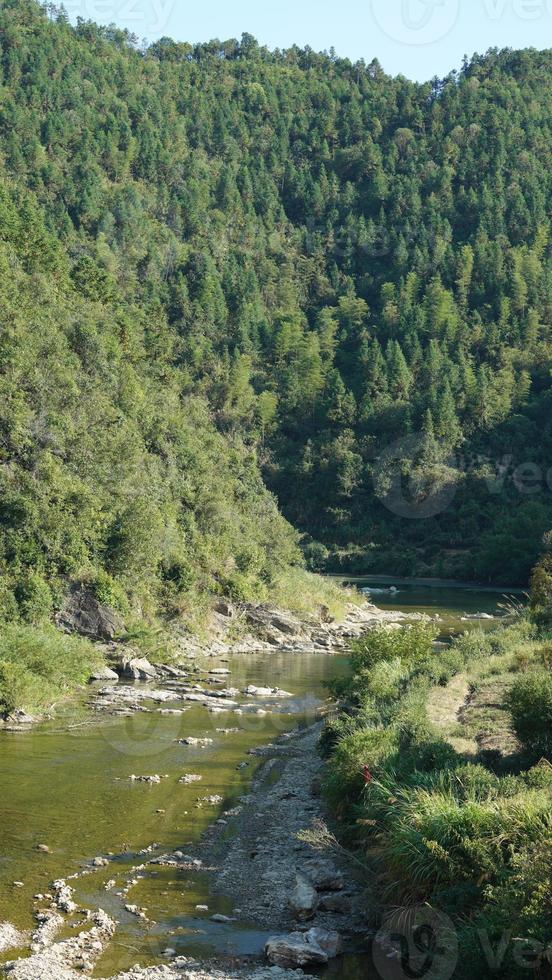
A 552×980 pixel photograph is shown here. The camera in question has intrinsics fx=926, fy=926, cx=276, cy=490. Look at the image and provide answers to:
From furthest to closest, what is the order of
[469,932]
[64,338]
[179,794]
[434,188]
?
[434,188] → [64,338] → [179,794] → [469,932]

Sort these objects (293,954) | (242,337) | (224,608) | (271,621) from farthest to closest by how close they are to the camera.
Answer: (242,337), (271,621), (224,608), (293,954)

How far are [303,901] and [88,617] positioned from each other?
987 inches

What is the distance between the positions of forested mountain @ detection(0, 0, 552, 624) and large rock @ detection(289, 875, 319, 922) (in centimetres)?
2315

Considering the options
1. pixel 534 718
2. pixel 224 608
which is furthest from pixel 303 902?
pixel 224 608

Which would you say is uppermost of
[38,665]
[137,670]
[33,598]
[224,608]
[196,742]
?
[33,598]

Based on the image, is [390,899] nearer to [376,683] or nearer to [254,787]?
[254,787]

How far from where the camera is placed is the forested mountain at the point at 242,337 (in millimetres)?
44688

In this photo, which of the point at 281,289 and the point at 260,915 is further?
the point at 281,289

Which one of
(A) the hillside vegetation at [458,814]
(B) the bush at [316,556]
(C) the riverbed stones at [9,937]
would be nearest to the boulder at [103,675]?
(A) the hillside vegetation at [458,814]

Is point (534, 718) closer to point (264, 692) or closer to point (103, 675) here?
point (264, 692)

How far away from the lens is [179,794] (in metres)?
21.1

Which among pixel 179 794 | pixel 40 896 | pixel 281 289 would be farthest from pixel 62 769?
pixel 281 289

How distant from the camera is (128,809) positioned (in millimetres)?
19750

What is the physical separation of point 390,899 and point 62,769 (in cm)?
1074
